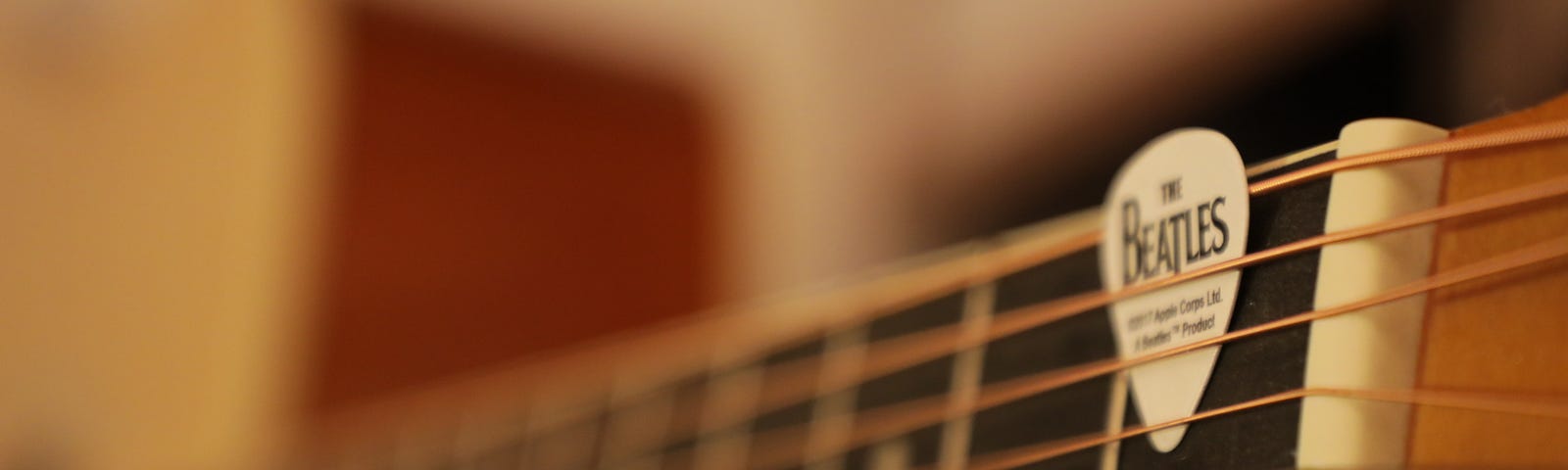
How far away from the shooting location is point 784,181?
1.33 m

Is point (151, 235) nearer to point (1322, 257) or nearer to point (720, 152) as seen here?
point (720, 152)

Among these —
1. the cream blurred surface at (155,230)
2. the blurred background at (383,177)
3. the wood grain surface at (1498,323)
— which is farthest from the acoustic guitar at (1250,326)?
the cream blurred surface at (155,230)

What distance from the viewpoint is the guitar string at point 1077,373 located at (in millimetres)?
208

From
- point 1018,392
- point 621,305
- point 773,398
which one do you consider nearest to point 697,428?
point 773,398

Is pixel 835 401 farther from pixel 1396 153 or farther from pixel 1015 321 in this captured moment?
pixel 1396 153

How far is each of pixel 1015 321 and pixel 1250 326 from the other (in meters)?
0.10

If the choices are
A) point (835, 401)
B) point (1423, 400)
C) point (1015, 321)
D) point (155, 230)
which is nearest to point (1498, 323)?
point (1423, 400)

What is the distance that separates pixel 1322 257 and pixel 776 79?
122 centimetres

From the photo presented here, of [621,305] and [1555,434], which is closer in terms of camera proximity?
[1555,434]

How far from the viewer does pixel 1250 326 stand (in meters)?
0.25

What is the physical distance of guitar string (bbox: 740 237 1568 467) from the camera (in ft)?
0.68

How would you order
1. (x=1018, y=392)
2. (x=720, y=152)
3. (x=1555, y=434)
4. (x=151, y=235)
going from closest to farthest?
(x=1555, y=434) → (x=1018, y=392) → (x=151, y=235) → (x=720, y=152)

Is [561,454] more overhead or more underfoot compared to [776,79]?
more underfoot

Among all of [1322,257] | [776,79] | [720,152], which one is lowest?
[1322,257]
